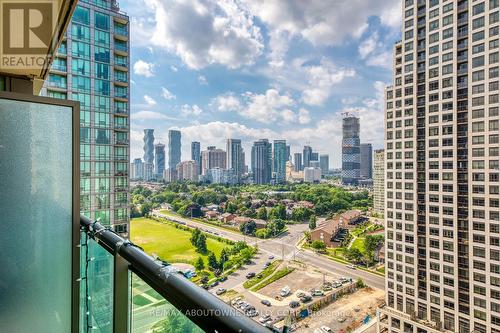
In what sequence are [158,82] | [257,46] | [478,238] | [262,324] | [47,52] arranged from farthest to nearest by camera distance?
[257,46], [158,82], [478,238], [47,52], [262,324]

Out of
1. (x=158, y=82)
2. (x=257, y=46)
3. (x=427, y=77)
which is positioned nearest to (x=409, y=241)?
(x=427, y=77)

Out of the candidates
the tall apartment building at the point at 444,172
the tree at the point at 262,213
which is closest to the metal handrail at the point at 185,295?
the tall apartment building at the point at 444,172

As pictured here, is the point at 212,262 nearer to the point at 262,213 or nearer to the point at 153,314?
the point at 262,213

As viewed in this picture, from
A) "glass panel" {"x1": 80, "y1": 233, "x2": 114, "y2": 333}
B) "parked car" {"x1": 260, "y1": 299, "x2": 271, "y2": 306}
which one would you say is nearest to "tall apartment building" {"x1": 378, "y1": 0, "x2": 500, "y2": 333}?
"parked car" {"x1": 260, "y1": 299, "x2": 271, "y2": 306}

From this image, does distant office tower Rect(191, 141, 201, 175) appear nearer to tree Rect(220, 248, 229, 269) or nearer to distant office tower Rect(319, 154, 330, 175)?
tree Rect(220, 248, 229, 269)

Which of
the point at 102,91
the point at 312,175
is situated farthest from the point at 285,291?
the point at 312,175

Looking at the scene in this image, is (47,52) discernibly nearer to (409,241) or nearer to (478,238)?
(478,238)
